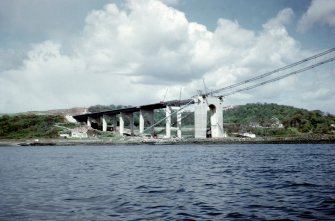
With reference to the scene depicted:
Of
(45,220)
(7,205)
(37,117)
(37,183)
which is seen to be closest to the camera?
(45,220)

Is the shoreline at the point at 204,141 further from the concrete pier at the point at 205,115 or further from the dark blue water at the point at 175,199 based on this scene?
the dark blue water at the point at 175,199

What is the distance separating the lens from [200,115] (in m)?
119

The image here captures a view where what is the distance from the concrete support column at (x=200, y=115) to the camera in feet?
391

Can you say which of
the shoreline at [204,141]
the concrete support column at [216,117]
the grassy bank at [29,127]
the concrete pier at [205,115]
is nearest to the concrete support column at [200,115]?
the concrete pier at [205,115]

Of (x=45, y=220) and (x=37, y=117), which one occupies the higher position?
(x=37, y=117)

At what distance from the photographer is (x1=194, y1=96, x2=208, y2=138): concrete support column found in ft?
391

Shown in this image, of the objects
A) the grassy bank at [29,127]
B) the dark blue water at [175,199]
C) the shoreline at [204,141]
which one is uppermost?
the grassy bank at [29,127]

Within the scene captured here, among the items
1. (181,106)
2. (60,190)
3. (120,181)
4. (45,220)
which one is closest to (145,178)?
(120,181)

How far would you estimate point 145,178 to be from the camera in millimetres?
24375

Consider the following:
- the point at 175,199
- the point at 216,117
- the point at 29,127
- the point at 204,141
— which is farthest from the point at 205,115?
the point at 175,199

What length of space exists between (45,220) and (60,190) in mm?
7494

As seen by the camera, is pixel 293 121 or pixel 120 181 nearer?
pixel 120 181

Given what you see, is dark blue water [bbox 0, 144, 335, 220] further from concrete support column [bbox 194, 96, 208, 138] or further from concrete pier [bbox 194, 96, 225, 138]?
concrete pier [bbox 194, 96, 225, 138]

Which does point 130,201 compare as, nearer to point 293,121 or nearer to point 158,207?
point 158,207
